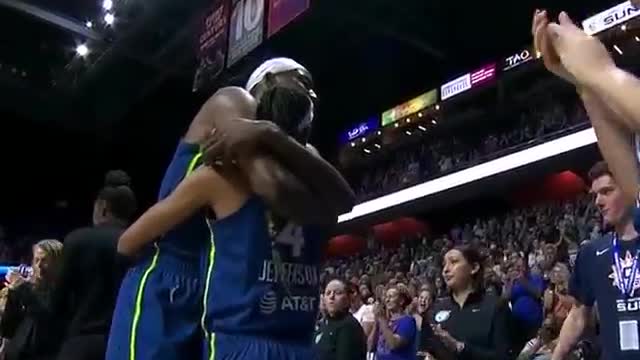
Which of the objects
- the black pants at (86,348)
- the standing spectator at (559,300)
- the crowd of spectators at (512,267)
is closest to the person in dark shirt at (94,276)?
the black pants at (86,348)

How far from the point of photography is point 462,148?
1844 centimetres

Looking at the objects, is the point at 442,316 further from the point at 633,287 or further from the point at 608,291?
the point at 633,287

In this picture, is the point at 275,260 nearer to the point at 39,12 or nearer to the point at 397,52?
the point at 39,12

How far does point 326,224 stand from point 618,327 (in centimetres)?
121

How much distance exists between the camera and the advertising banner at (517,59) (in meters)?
16.1

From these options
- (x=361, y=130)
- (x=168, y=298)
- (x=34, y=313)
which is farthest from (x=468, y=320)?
(x=361, y=130)

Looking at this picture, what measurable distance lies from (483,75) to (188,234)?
1531cm

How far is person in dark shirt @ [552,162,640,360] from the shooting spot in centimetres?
290

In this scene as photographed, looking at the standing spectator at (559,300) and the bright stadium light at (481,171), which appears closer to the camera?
the standing spectator at (559,300)

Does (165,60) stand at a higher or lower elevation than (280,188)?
higher

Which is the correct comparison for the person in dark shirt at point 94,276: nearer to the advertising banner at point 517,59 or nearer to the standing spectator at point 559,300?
the standing spectator at point 559,300

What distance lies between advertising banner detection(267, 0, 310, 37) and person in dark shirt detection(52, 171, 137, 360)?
12.1 ft

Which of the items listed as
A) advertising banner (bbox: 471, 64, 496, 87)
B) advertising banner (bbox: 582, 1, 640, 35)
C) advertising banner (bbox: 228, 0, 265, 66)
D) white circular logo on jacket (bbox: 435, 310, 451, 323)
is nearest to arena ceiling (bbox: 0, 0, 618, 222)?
advertising banner (bbox: 471, 64, 496, 87)

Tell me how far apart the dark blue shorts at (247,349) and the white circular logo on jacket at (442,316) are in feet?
7.72
